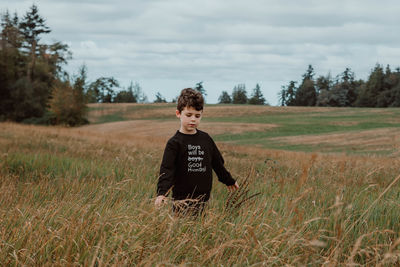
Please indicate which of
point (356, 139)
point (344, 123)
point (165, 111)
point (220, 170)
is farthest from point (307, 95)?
point (220, 170)

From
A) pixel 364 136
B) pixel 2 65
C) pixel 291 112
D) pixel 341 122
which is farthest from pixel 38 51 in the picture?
pixel 364 136

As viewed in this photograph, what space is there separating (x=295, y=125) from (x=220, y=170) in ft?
136

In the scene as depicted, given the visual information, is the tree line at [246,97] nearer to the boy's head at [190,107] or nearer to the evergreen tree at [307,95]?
the evergreen tree at [307,95]

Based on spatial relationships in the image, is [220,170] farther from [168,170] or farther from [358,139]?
[358,139]

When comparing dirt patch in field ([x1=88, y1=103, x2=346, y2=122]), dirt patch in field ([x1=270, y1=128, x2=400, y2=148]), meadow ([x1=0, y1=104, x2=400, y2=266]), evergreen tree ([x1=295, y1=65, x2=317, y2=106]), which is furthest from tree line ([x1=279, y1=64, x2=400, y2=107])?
meadow ([x1=0, y1=104, x2=400, y2=266])

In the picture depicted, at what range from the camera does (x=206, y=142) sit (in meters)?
4.17

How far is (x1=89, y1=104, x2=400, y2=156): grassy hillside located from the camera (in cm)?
2903

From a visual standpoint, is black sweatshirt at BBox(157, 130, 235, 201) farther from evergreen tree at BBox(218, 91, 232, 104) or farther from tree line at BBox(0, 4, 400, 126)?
evergreen tree at BBox(218, 91, 232, 104)

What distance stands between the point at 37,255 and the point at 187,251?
84 cm

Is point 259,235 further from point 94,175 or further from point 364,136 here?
point 364,136

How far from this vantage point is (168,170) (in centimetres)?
388

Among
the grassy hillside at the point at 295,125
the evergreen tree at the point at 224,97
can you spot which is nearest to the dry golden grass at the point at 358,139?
the grassy hillside at the point at 295,125

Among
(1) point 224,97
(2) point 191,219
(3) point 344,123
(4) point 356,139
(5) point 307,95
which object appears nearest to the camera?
(2) point 191,219

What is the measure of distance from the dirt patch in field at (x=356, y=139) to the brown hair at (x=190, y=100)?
25.5 m
